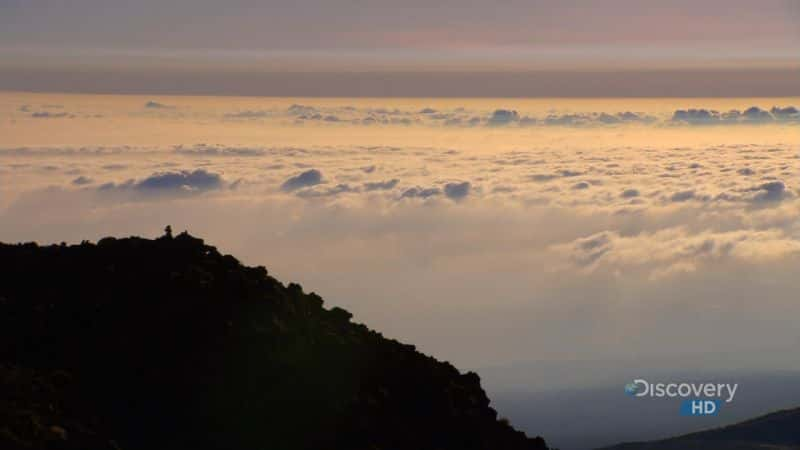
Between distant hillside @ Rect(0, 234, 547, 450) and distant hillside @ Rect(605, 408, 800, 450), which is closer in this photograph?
distant hillside @ Rect(0, 234, 547, 450)

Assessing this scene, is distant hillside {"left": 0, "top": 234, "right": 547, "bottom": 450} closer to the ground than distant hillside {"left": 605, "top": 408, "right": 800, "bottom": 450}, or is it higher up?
higher up

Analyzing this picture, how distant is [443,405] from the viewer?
38.9 m

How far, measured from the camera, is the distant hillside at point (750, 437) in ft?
322

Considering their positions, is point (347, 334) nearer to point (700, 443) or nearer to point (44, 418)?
point (44, 418)

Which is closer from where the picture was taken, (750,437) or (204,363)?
(204,363)

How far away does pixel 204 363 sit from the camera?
36.4 meters

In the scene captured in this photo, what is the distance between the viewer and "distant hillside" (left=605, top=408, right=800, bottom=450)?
9800cm

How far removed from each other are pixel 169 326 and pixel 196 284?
6.02 feet

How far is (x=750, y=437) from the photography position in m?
103

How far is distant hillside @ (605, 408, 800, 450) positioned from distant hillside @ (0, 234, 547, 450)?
56848 millimetres

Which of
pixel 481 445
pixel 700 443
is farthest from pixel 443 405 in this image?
pixel 700 443

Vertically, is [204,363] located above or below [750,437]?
above

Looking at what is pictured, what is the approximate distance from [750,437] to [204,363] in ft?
248

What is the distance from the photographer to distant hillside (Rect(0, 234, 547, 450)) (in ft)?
114
